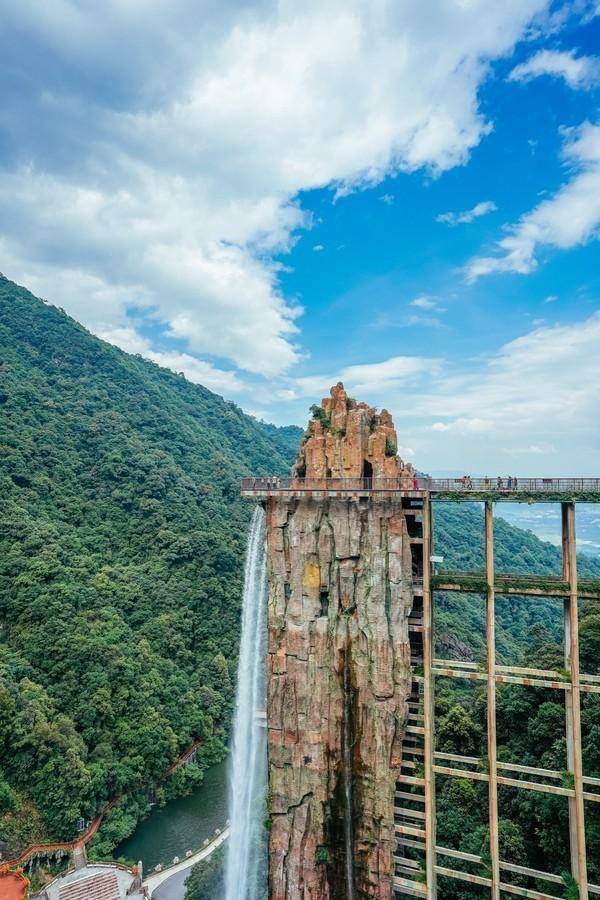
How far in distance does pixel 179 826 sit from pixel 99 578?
1650 centimetres

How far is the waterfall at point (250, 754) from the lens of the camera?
2272cm

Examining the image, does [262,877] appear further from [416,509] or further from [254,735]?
[416,509]

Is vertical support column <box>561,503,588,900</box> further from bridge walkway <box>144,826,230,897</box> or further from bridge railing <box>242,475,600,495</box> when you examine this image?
bridge walkway <box>144,826,230,897</box>

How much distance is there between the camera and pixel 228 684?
38062 millimetres

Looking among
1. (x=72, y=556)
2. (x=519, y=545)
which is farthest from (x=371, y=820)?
(x=519, y=545)

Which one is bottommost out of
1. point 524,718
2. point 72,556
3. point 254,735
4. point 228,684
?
point 254,735

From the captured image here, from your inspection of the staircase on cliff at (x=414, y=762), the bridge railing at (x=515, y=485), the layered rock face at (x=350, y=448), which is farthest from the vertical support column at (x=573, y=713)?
the layered rock face at (x=350, y=448)

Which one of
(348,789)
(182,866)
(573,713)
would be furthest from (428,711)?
(182,866)

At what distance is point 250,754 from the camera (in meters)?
32.8

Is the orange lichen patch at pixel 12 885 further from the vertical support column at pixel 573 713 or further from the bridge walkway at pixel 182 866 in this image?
the vertical support column at pixel 573 713

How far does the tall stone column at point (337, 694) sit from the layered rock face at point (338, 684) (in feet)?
0.10

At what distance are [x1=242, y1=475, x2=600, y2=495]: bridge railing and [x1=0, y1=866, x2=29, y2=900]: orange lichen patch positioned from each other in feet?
62.0

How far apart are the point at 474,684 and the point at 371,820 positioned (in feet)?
75.6

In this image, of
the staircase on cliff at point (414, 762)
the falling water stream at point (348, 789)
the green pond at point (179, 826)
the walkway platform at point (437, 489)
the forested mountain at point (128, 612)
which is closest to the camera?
the walkway platform at point (437, 489)
